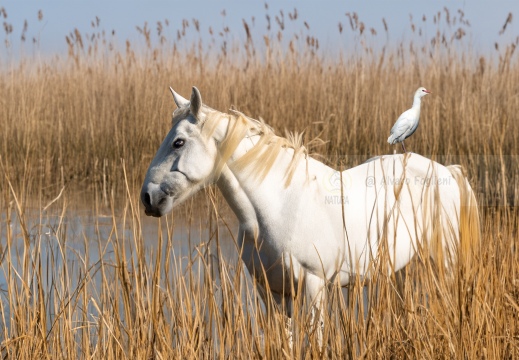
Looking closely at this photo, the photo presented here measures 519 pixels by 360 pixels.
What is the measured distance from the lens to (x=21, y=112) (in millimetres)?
8109

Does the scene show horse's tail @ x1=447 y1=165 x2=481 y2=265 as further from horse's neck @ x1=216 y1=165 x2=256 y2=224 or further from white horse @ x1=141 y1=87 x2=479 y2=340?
horse's neck @ x1=216 y1=165 x2=256 y2=224

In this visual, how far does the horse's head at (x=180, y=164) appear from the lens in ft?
8.39

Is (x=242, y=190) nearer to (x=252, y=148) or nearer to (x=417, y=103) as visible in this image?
(x=252, y=148)

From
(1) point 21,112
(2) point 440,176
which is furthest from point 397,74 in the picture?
(2) point 440,176

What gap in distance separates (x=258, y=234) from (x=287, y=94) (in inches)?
191

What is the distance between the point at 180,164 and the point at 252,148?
0.82 feet

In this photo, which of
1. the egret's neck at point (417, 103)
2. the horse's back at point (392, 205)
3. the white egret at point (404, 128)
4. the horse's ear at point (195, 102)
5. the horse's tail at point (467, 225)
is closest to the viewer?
the horse's tail at point (467, 225)

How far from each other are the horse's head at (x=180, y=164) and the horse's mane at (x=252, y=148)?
35 mm

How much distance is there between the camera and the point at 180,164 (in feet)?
8.39

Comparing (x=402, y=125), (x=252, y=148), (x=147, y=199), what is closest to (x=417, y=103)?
(x=402, y=125)

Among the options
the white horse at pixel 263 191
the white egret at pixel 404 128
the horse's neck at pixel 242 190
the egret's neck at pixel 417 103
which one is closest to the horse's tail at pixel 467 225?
the white horse at pixel 263 191

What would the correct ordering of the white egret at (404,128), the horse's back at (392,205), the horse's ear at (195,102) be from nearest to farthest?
1. the horse's ear at (195,102)
2. the horse's back at (392,205)
3. the white egret at (404,128)

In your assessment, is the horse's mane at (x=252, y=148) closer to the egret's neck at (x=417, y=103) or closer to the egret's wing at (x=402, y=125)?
the egret's wing at (x=402, y=125)

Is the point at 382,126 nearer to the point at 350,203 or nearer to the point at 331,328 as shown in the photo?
the point at 350,203
